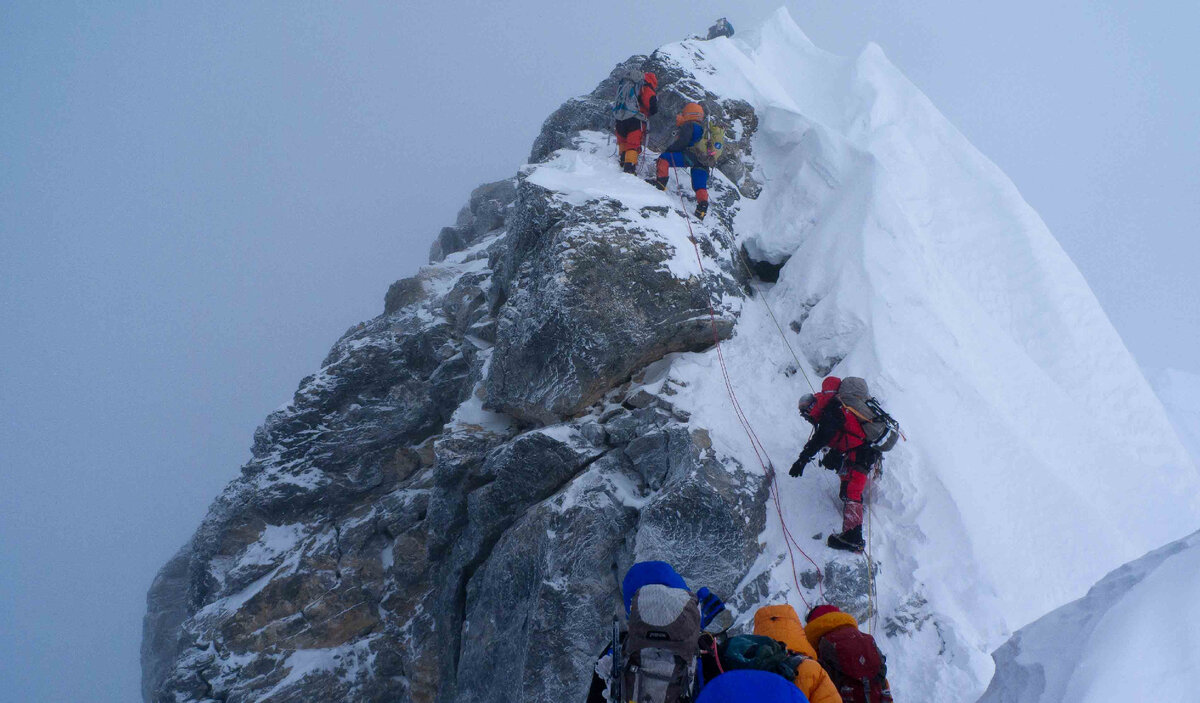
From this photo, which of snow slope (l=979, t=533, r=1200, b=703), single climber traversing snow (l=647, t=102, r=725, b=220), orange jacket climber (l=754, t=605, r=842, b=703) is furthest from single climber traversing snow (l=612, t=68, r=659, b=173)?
snow slope (l=979, t=533, r=1200, b=703)

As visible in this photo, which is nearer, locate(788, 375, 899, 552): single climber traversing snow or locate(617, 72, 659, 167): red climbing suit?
locate(788, 375, 899, 552): single climber traversing snow

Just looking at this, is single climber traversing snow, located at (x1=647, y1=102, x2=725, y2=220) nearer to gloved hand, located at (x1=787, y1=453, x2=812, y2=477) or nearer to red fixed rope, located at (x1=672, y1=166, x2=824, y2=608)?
red fixed rope, located at (x1=672, y1=166, x2=824, y2=608)

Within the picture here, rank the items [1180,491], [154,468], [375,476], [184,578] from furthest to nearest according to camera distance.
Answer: [154,468], [184,578], [375,476], [1180,491]

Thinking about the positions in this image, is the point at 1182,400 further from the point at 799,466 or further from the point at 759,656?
the point at 759,656

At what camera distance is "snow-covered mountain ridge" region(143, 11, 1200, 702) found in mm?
6383

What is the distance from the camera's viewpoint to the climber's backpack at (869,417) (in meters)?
5.97

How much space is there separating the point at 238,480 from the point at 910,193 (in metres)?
16.0

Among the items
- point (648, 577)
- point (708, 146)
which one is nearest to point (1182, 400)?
point (708, 146)

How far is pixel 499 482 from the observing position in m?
8.38

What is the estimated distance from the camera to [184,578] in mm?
19438

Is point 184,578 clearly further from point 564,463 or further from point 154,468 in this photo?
point 154,468

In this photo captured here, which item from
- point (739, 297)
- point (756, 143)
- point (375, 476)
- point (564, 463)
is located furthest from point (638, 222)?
point (375, 476)

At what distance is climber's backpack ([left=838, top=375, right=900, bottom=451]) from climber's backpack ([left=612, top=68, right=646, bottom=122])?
7.23 m

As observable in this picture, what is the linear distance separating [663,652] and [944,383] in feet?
22.6
